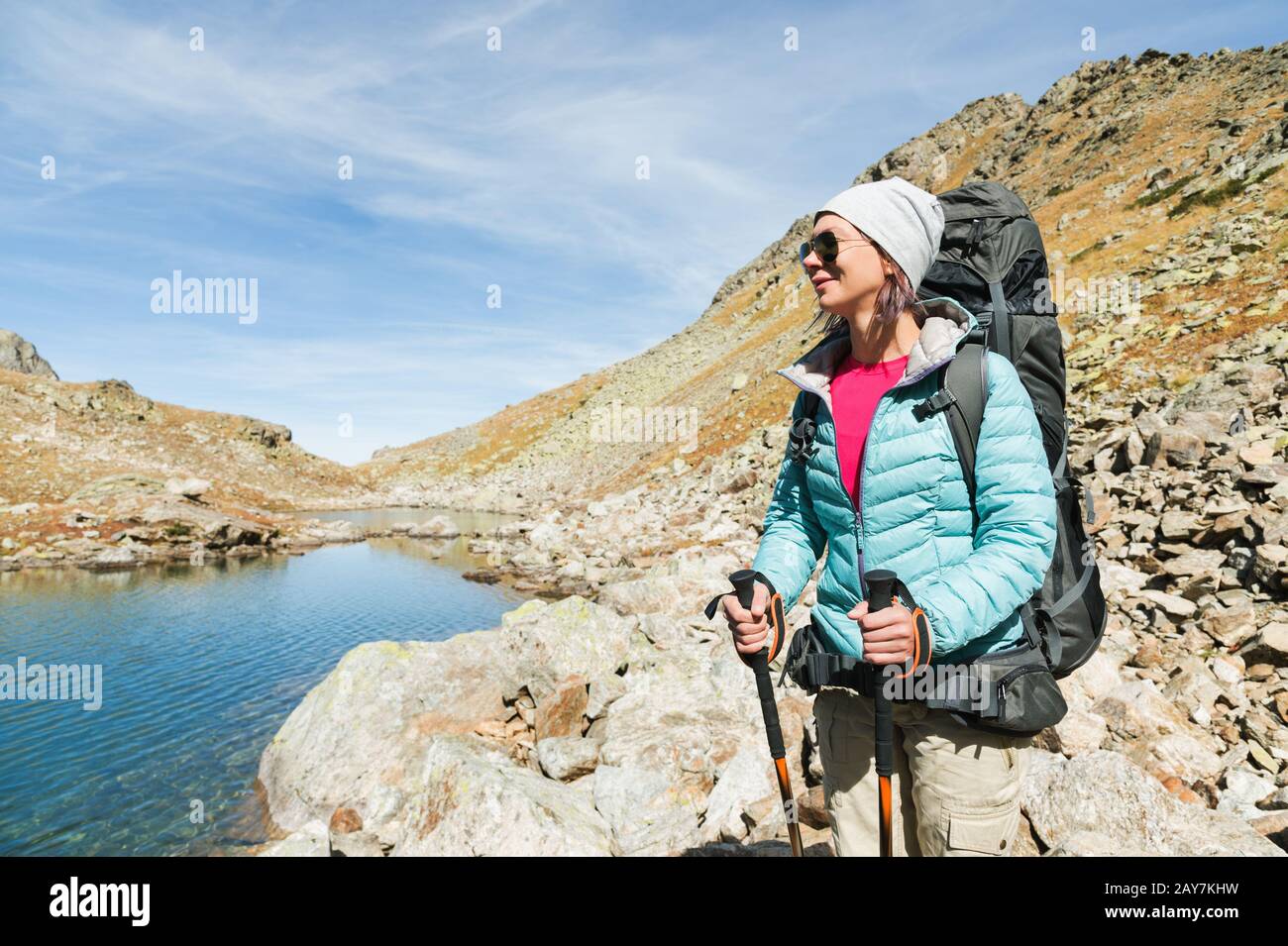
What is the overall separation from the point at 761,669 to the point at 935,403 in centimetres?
147

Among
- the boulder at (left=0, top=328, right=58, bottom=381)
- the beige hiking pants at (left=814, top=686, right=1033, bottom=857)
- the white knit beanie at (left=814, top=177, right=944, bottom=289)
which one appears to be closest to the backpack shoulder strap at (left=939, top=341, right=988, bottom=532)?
the white knit beanie at (left=814, top=177, right=944, bottom=289)

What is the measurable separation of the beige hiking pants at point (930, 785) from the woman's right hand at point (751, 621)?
1.68 ft

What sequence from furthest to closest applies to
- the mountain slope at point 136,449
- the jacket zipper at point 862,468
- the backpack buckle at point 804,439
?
the mountain slope at point 136,449, the backpack buckle at point 804,439, the jacket zipper at point 862,468

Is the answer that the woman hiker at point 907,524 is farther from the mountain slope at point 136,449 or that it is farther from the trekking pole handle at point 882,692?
the mountain slope at point 136,449

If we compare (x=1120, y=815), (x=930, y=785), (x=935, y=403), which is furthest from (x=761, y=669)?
(x=1120, y=815)

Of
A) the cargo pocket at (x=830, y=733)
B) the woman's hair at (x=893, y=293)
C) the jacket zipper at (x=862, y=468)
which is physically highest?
the woman's hair at (x=893, y=293)

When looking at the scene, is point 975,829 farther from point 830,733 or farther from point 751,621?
point 751,621

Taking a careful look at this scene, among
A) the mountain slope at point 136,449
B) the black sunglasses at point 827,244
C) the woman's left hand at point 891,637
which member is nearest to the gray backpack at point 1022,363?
the black sunglasses at point 827,244

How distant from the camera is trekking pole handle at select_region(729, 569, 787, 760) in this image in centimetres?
294

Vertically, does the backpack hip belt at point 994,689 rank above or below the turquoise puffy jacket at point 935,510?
below

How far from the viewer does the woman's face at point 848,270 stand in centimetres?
279

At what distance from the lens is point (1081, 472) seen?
1456 centimetres

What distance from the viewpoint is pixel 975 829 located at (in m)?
2.61

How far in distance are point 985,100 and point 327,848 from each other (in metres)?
123
